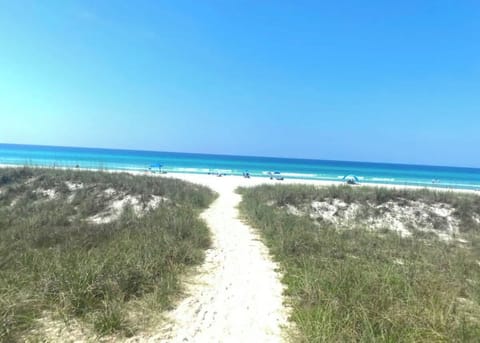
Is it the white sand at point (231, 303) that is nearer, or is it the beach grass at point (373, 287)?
the beach grass at point (373, 287)

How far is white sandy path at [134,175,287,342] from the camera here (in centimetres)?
407

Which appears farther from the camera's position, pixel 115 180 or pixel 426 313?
pixel 115 180

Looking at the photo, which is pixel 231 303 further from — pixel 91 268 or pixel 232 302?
pixel 91 268

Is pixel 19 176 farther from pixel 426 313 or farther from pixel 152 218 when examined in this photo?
pixel 426 313

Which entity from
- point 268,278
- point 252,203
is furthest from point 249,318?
point 252,203

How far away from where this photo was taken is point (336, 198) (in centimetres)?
1798

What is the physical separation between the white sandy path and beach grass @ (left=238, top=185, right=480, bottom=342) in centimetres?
34

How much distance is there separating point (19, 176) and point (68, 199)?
7750mm

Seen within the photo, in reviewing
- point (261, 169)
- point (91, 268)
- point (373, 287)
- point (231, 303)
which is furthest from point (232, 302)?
point (261, 169)

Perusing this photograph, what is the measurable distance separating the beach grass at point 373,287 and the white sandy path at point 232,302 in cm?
34

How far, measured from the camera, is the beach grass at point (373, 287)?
3723mm

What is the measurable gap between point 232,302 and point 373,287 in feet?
8.03

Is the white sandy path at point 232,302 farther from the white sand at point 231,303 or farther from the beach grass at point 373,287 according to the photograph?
the beach grass at point 373,287

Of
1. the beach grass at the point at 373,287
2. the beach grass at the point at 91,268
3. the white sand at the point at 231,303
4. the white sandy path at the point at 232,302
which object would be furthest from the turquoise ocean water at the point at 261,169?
the white sand at the point at 231,303
